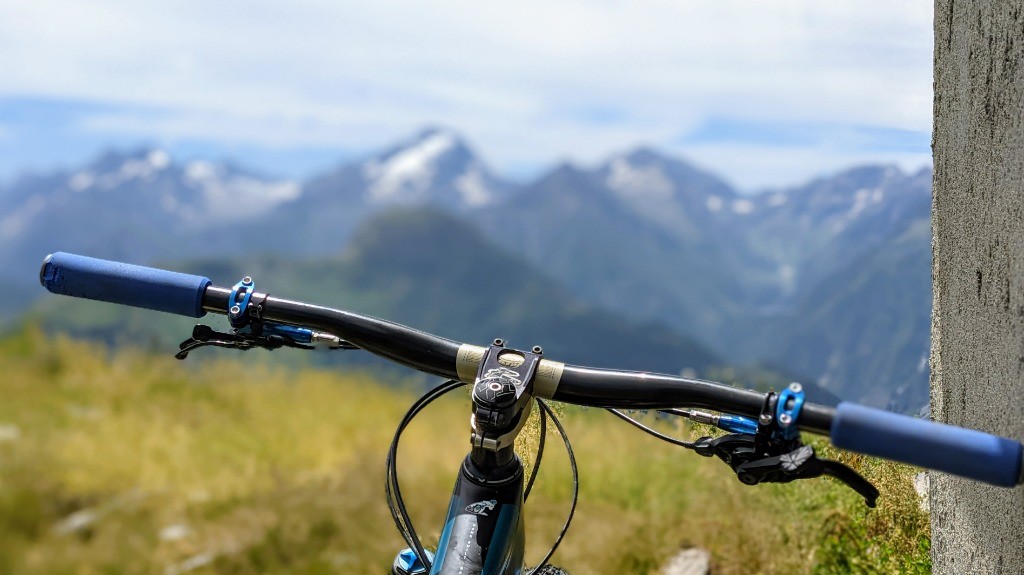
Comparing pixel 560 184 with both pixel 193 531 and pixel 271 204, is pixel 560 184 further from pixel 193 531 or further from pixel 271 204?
pixel 193 531

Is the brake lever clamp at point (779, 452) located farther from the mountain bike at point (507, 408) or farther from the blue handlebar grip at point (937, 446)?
the blue handlebar grip at point (937, 446)

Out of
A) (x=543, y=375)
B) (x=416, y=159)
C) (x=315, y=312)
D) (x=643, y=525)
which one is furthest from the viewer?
(x=416, y=159)

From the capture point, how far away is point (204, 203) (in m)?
44.7

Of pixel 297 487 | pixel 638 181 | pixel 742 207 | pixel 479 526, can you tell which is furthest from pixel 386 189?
pixel 479 526

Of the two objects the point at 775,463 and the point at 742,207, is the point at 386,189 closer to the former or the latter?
the point at 742,207

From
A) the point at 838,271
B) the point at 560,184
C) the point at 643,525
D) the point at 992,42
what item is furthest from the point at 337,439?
the point at 560,184

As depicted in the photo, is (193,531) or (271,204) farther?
(271,204)

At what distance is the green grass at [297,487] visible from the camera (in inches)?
151

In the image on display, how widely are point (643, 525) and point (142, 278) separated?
Answer: 124 inches

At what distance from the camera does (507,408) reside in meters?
1.63

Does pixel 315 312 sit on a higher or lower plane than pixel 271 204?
higher

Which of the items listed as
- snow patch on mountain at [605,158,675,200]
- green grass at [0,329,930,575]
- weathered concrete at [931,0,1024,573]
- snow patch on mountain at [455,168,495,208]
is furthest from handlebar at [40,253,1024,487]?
snow patch on mountain at [455,168,495,208]

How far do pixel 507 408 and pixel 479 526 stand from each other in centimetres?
34

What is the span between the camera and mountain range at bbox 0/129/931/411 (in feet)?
17.2
